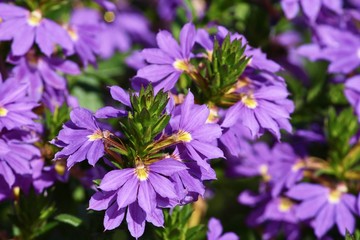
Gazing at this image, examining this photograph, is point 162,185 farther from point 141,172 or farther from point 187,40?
point 187,40

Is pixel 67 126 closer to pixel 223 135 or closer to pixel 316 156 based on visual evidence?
pixel 223 135

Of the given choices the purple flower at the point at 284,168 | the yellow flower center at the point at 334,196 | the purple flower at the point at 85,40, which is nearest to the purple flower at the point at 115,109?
the purple flower at the point at 85,40

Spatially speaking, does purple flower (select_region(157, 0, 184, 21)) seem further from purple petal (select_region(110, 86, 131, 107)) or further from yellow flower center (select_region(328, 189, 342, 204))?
purple petal (select_region(110, 86, 131, 107))

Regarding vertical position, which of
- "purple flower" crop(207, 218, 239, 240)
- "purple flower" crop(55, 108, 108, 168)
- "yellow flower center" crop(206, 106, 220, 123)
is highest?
"purple flower" crop(55, 108, 108, 168)

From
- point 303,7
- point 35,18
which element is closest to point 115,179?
point 35,18

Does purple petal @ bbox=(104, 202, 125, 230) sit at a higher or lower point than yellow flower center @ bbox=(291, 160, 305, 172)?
higher

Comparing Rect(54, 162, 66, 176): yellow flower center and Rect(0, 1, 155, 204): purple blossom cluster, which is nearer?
Rect(0, 1, 155, 204): purple blossom cluster

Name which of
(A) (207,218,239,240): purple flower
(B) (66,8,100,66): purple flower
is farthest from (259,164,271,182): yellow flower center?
(B) (66,8,100,66): purple flower
